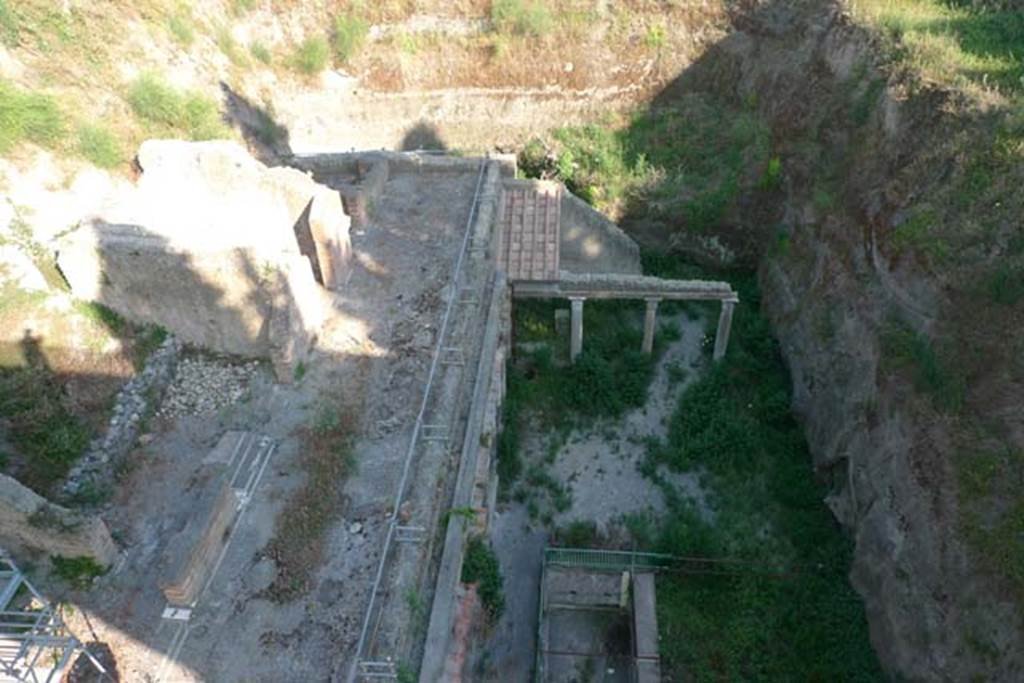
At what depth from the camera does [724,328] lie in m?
13.6

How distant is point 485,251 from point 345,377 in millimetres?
3695

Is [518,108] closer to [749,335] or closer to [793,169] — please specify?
[793,169]

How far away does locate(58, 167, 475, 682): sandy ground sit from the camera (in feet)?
23.0

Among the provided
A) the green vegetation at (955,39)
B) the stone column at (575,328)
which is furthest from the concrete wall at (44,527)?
the green vegetation at (955,39)

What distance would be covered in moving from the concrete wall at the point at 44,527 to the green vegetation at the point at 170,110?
309 inches

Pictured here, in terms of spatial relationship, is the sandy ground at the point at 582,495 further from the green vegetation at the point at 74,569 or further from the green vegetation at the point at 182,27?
the green vegetation at the point at 182,27

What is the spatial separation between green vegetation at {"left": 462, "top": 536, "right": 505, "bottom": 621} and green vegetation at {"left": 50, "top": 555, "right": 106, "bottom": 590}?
165 inches

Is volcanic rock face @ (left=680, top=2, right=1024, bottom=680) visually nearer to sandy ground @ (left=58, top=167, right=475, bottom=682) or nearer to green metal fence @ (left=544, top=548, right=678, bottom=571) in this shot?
green metal fence @ (left=544, top=548, right=678, bottom=571)

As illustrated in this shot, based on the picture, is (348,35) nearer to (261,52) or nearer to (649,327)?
(261,52)

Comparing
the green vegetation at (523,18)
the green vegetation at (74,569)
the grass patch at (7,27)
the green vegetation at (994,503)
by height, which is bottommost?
the green vegetation at (74,569)

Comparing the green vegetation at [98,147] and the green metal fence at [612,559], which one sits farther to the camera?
the green vegetation at [98,147]

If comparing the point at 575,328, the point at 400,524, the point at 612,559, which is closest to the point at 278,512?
the point at 400,524

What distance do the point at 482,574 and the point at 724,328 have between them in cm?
749

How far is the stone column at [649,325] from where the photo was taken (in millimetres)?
13422
